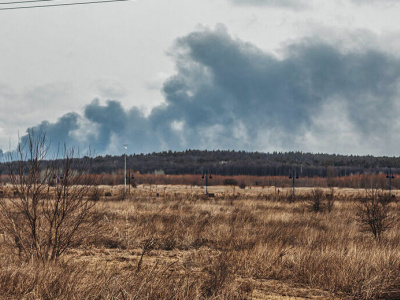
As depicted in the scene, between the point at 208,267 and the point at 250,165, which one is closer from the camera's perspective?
the point at 208,267

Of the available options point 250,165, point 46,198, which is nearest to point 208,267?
point 46,198

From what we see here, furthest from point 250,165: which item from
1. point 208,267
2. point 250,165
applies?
point 208,267

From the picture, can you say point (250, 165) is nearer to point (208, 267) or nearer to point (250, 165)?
point (250, 165)

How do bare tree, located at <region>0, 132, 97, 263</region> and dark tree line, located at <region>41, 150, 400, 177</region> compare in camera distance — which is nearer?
bare tree, located at <region>0, 132, 97, 263</region>

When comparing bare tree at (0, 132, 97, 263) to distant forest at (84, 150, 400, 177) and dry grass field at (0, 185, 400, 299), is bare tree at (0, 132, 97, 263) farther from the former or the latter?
distant forest at (84, 150, 400, 177)

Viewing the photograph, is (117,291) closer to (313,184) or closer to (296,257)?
(296,257)

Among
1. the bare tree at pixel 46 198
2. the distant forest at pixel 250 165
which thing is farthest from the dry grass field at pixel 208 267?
the distant forest at pixel 250 165

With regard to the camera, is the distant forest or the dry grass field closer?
the dry grass field

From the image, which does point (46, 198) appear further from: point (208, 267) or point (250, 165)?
point (250, 165)

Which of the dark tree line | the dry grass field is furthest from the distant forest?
the dry grass field

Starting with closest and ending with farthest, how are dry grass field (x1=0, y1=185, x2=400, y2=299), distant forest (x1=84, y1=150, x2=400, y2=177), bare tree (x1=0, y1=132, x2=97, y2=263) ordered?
dry grass field (x1=0, y1=185, x2=400, y2=299)
bare tree (x1=0, y1=132, x2=97, y2=263)
distant forest (x1=84, y1=150, x2=400, y2=177)

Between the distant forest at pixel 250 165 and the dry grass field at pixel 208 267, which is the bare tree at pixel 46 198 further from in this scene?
the distant forest at pixel 250 165

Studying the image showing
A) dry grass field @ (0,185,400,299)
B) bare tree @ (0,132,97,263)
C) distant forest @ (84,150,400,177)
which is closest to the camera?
dry grass field @ (0,185,400,299)

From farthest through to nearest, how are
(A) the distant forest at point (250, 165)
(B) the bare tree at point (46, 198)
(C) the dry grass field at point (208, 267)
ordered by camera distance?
(A) the distant forest at point (250, 165)
(B) the bare tree at point (46, 198)
(C) the dry grass field at point (208, 267)
